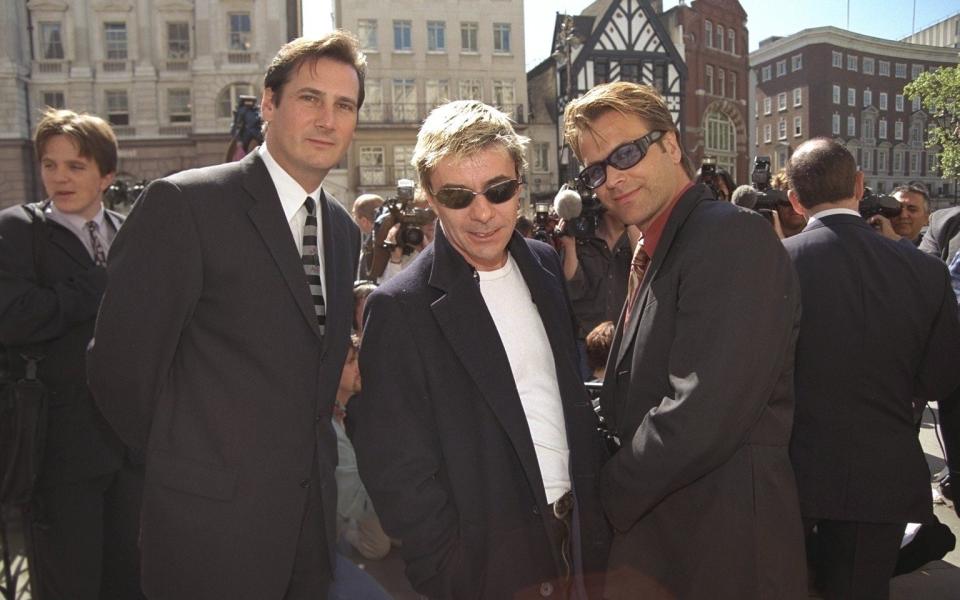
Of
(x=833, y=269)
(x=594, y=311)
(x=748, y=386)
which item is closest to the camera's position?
(x=748, y=386)

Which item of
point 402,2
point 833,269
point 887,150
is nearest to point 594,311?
point 833,269

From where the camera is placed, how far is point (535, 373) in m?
2.13

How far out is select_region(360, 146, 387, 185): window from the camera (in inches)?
1345

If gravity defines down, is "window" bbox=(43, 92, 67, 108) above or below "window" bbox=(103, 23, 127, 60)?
below

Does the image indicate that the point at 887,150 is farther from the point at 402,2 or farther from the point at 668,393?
the point at 668,393

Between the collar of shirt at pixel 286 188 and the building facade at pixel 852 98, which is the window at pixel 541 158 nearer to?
the building facade at pixel 852 98

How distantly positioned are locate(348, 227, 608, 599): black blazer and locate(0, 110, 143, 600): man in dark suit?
153 centimetres

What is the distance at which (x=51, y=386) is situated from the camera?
294cm

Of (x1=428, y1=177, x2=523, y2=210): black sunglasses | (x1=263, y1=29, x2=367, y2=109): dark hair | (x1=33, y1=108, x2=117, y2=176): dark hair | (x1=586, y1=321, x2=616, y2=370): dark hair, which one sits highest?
(x1=263, y1=29, x2=367, y2=109): dark hair

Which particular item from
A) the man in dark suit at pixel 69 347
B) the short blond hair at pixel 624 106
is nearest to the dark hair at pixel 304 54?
the short blond hair at pixel 624 106

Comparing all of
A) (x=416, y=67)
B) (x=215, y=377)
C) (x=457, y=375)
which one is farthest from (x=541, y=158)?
(x=215, y=377)

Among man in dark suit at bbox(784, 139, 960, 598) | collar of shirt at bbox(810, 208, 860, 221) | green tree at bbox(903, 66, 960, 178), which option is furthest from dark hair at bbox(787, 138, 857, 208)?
green tree at bbox(903, 66, 960, 178)

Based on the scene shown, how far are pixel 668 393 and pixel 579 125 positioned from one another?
862 millimetres

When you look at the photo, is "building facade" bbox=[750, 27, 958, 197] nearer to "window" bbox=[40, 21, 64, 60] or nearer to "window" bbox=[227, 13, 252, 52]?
"window" bbox=[227, 13, 252, 52]
